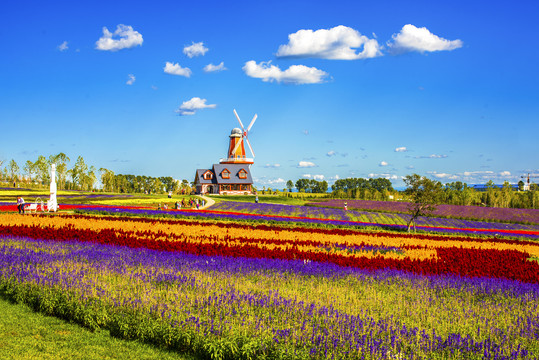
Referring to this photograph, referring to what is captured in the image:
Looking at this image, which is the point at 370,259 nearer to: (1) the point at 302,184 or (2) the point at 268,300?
(2) the point at 268,300

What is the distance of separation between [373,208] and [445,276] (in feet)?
139

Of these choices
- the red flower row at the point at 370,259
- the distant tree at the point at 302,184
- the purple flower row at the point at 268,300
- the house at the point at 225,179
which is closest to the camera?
the purple flower row at the point at 268,300

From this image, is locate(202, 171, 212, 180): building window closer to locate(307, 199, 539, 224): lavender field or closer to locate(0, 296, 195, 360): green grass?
locate(307, 199, 539, 224): lavender field

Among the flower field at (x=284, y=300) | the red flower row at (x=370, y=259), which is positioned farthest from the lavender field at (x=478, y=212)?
the flower field at (x=284, y=300)

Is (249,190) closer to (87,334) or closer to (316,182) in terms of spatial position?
(316,182)

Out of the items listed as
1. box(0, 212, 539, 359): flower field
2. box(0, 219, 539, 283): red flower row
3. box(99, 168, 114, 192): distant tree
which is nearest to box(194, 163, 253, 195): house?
box(99, 168, 114, 192): distant tree

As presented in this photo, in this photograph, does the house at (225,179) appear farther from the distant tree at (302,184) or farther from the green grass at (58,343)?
the green grass at (58,343)

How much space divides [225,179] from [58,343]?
271ft

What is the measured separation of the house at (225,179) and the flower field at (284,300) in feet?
246

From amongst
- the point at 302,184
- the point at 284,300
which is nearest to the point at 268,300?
the point at 284,300

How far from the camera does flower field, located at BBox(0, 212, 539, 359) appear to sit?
604 centimetres

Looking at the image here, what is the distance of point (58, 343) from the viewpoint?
22.6 ft

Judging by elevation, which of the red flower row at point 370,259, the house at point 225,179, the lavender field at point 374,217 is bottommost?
the lavender field at point 374,217

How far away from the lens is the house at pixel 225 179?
88812 mm
